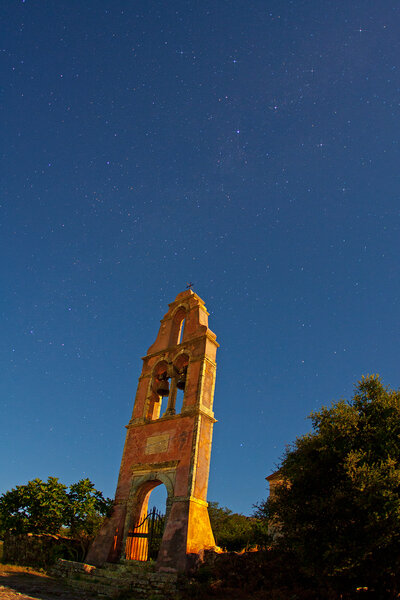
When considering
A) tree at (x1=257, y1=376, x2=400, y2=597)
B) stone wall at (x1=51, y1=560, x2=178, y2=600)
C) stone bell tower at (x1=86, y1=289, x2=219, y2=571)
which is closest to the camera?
tree at (x1=257, y1=376, x2=400, y2=597)

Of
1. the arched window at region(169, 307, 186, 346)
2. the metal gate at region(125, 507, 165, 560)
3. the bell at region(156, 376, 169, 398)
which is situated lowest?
the metal gate at region(125, 507, 165, 560)

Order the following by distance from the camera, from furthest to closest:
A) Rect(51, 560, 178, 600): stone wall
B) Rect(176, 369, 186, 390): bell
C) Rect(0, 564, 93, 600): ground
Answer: Rect(176, 369, 186, 390): bell < Rect(51, 560, 178, 600): stone wall < Rect(0, 564, 93, 600): ground

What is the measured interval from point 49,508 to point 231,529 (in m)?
22.1

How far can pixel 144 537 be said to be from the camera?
18.6 meters

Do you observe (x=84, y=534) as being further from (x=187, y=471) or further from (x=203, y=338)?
(x=203, y=338)

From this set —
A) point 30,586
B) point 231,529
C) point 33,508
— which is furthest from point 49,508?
point 231,529

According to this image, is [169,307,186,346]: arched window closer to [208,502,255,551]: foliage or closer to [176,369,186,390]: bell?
[176,369,186,390]: bell

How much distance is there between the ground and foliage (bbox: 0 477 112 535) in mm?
1715

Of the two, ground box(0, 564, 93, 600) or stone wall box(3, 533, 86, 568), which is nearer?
ground box(0, 564, 93, 600)

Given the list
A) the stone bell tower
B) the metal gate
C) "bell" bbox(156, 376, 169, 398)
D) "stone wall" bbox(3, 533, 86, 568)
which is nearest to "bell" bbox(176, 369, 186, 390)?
the stone bell tower

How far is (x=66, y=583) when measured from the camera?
1606 centimetres

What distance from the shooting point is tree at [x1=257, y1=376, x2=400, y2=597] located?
11.3 metres

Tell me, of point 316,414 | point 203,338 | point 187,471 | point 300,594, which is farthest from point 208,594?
point 203,338

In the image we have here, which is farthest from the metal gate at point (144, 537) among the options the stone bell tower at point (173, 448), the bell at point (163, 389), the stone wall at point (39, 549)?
the bell at point (163, 389)
